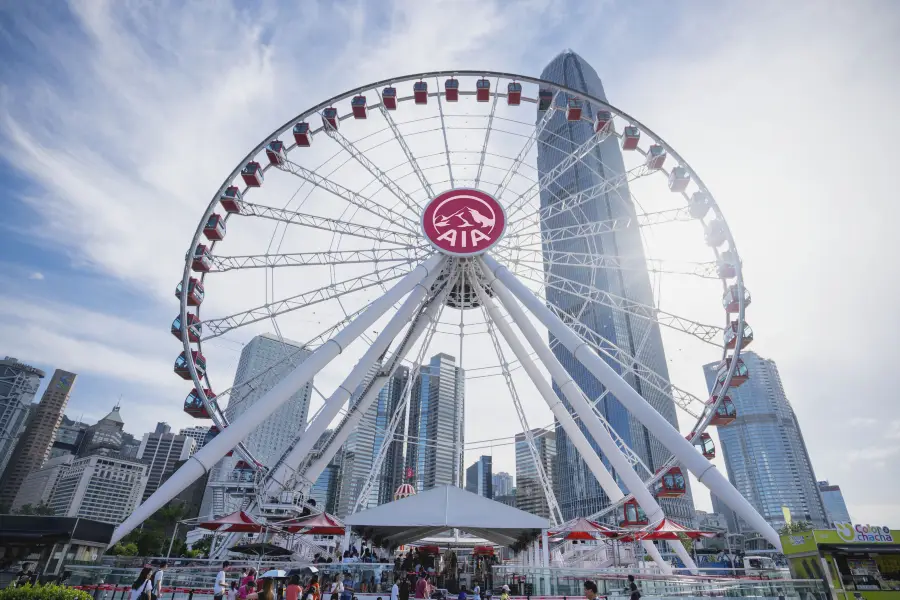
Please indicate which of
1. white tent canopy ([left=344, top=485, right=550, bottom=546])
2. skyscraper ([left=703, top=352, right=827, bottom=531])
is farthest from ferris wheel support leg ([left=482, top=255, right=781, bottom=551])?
skyscraper ([left=703, top=352, right=827, bottom=531])

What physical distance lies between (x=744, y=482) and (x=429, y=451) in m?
111

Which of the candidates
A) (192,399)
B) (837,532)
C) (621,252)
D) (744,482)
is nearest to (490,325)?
(192,399)

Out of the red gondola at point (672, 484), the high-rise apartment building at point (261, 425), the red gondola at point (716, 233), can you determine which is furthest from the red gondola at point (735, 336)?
the high-rise apartment building at point (261, 425)

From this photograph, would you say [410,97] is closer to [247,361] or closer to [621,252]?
[621,252]

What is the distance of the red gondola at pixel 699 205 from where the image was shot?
83.5 ft

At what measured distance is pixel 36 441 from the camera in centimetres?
18675

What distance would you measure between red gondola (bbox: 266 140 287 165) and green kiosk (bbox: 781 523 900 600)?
25.3m

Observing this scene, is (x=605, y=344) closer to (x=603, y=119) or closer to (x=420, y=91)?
(x=603, y=119)

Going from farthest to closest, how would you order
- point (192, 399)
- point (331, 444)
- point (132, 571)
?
point (331, 444)
point (192, 399)
point (132, 571)

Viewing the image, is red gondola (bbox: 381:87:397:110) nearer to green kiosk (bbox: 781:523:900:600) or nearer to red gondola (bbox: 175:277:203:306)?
red gondola (bbox: 175:277:203:306)

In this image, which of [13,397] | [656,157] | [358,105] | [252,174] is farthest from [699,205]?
[13,397]

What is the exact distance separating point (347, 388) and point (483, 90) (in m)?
15.9

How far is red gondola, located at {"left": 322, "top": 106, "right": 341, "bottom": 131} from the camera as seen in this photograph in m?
26.3

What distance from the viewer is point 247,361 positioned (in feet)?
469
